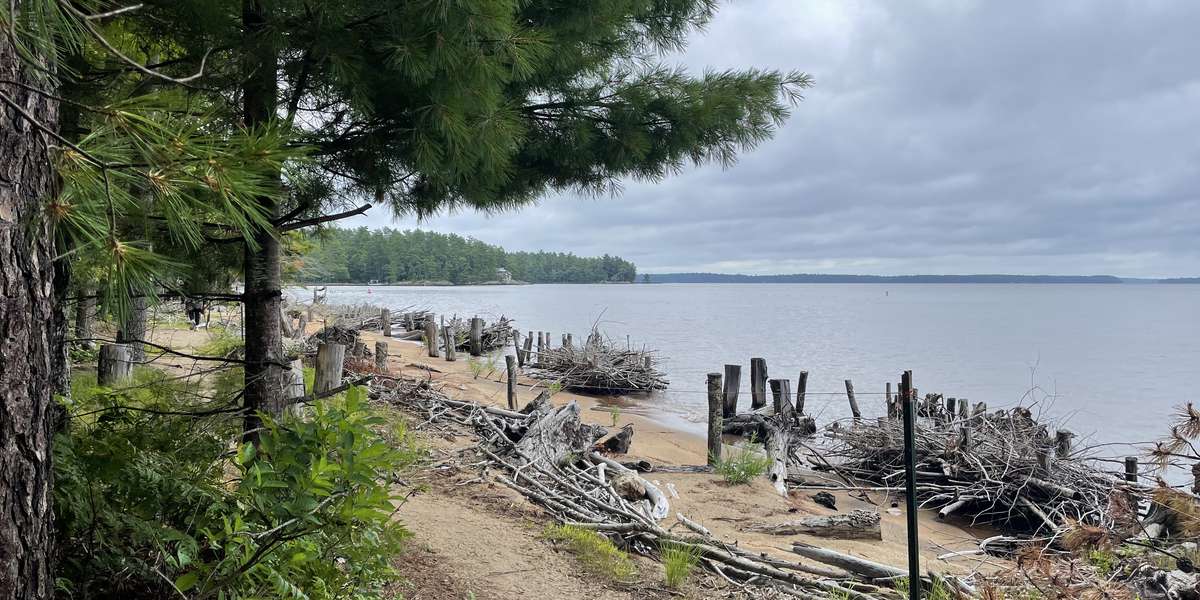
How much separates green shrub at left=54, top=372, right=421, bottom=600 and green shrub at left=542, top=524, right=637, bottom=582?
2.23m

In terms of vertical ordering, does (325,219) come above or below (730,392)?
above

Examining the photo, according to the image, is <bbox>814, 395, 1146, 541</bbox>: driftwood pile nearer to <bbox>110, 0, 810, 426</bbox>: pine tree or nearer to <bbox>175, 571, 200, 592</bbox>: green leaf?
<bbox>110, 0, 810, 426</bbox>: pine tree

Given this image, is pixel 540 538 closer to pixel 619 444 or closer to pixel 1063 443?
pixel 619 444

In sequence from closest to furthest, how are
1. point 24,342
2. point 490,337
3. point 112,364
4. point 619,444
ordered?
1. point 24,342
2. point 112,364
3. point 619,444
4. point 490,337

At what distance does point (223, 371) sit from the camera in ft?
13.5

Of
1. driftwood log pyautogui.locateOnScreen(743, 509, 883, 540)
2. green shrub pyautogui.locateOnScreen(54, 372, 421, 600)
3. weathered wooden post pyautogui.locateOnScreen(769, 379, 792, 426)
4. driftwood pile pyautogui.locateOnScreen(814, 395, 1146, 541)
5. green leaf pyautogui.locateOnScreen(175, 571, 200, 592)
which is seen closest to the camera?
green leaf pyautogui.locateOnScreen(175, 571, 200, 592)

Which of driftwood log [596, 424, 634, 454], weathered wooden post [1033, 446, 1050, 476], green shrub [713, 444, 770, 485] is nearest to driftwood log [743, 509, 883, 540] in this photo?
green shrub [713, 444, 770, 485]

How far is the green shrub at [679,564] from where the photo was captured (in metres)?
4.66

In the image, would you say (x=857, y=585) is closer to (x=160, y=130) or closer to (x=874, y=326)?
(x=160, y=130)

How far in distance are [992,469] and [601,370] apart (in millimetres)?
11104

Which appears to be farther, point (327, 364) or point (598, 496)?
point (598, 496)

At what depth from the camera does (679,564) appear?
4688mm

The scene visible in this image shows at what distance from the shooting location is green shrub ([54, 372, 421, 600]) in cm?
239

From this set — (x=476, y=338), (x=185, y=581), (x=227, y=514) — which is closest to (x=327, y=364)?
(x=227, y=514)
